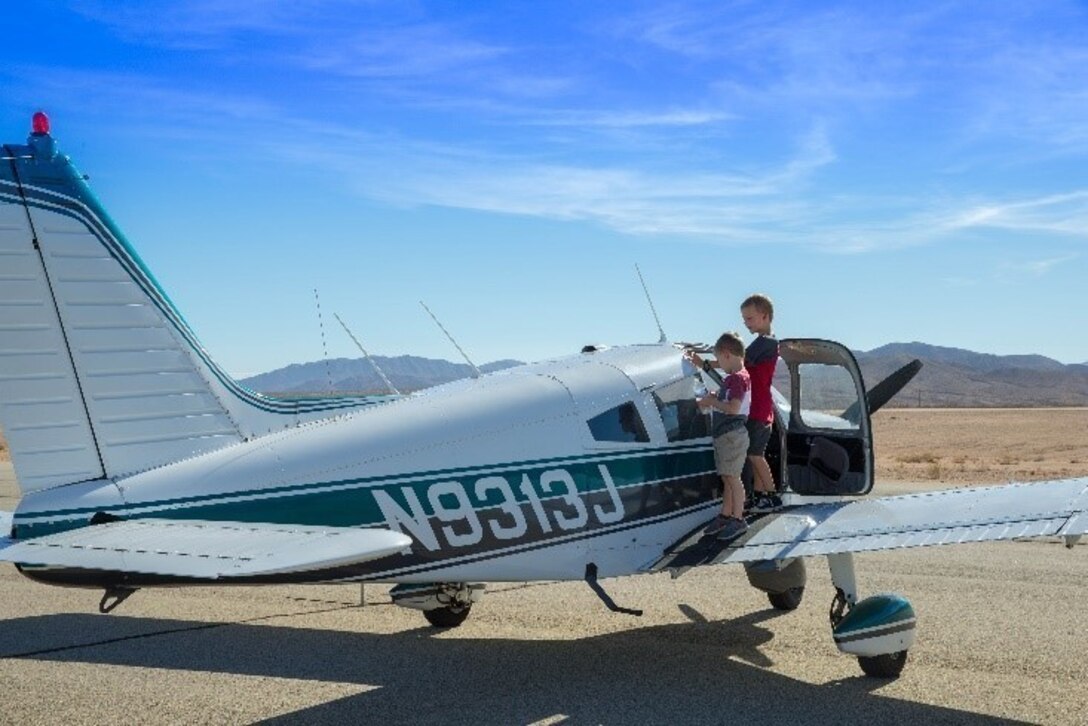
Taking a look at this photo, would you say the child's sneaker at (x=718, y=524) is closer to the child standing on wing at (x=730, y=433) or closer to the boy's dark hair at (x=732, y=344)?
the child standing on wing at (x=730, y=433)

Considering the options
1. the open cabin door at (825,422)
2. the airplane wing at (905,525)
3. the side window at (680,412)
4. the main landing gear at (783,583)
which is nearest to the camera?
the airplane wing at (905,525)

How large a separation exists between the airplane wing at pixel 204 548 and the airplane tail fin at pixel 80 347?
85cm

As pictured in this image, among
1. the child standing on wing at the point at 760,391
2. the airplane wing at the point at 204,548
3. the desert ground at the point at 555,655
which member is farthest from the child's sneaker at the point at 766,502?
the airplane wing at the point at 204,548

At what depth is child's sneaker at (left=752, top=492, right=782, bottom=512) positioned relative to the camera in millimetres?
8820

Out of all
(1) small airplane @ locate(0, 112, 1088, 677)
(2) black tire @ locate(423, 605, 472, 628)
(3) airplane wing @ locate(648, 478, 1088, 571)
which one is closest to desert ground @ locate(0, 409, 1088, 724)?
(2) black tire @ locate(423, 605, 472, 628)

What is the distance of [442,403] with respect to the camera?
7.71m

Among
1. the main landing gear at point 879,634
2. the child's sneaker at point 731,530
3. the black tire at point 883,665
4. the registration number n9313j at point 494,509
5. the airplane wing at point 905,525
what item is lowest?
the black tire at point 883,665

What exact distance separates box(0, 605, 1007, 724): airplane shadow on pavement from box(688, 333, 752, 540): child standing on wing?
106 cm

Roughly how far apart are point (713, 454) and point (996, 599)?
12.2 ft

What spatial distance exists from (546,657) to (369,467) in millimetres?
2346

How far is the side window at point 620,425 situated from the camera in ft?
25.7

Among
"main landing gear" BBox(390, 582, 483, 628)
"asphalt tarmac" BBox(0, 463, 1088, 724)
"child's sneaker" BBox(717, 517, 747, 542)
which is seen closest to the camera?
"asphalt tarmac" BBox(0, 463, 1088, 724)

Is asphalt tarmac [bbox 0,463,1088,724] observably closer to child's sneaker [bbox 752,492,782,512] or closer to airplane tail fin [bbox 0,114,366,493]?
child's sneaker [bbox 752,492,782,512]

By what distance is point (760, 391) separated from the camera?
8.45m
